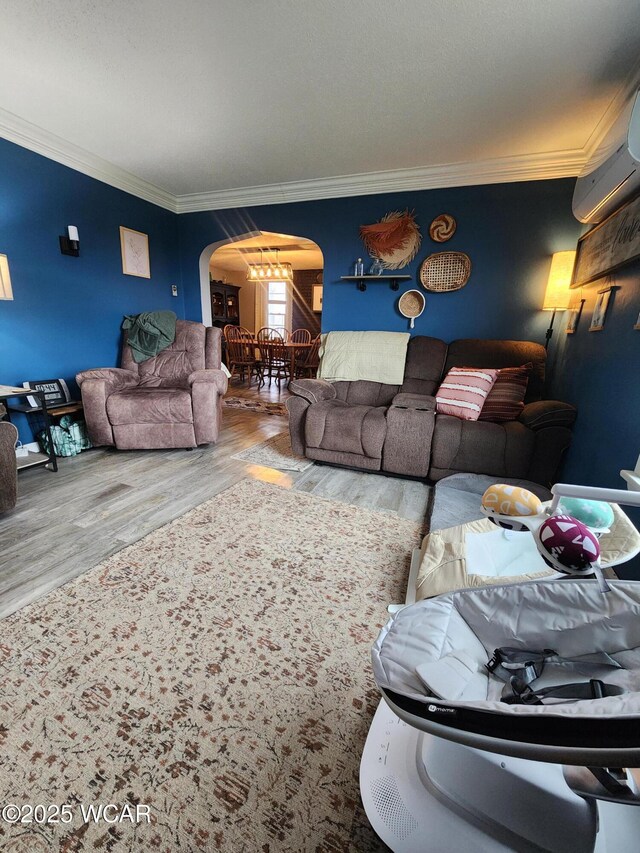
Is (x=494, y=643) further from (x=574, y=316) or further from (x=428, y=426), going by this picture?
(x=574, y=316)

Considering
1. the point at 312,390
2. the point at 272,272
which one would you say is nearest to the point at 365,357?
the point at 312,390

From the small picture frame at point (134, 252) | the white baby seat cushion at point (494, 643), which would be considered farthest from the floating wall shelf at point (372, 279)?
the white baby seat cushion at point (494, 643)

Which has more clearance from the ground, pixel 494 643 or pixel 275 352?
pixel 275 352

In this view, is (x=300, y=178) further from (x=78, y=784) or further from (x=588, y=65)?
(x=78, y=784)

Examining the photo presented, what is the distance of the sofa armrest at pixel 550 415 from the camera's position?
207 cm

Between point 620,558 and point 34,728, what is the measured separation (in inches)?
60.8

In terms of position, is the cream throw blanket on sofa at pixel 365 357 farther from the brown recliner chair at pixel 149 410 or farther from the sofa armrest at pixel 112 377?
the sofa armrest at pixel 112 377

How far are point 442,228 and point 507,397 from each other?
1.72 m

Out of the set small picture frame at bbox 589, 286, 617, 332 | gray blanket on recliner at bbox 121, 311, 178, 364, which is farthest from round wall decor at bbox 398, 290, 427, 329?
gray blanket on recliner at bbox 121, 311, 178, 364

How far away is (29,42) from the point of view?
1714 millimetres

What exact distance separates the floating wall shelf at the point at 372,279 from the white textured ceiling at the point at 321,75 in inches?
35.3

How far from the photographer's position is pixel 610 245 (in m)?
1.96

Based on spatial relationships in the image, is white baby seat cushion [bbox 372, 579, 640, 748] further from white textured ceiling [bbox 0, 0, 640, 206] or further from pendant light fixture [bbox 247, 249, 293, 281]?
pendant light fixture [bbox 247, 249, 293, 281]

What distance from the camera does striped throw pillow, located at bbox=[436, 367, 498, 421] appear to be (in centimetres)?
246
